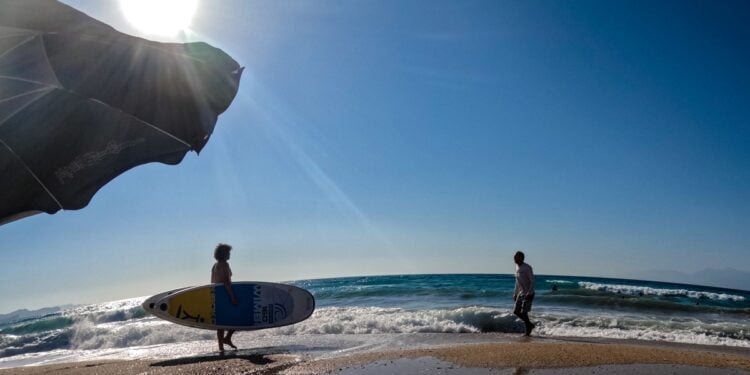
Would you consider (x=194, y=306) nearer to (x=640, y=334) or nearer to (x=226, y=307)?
(x=226, y=307)

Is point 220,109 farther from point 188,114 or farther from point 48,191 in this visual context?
point 48,191

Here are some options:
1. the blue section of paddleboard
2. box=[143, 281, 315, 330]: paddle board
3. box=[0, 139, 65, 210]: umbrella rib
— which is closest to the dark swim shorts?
box=[143, 281, 315, 330]: paddle board

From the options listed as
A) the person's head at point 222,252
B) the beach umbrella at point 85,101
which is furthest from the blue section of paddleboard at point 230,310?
the beach umbrella at point 85,101

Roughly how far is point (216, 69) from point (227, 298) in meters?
7.09

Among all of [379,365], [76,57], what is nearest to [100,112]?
[76,57]

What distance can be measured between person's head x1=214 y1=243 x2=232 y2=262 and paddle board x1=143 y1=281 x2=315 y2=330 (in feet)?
3.08

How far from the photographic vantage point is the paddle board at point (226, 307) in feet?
29.3

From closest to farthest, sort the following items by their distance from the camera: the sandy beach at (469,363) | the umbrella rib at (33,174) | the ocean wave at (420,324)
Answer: the umbrella rib at (33,174) → the sandy beach at (469,363) → the ocean wave at (420,324)

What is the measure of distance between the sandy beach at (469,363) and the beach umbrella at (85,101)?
3580 mm

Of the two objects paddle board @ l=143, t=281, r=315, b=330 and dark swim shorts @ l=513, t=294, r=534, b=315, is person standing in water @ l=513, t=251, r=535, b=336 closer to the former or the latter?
dark swim shorts @ l=513, t=294, r=534, b=315

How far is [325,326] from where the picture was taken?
1247 cm

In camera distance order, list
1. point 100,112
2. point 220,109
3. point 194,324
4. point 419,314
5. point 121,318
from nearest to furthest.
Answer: point 220,109 → point 100,112 → point 194,324 → point 419,314 → point 121,318

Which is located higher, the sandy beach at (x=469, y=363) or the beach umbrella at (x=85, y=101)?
the beach umbrella at (x=85, y=101)

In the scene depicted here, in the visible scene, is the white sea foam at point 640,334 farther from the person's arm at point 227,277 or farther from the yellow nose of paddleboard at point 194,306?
the yellow nose of paddleboard at point 194,306
